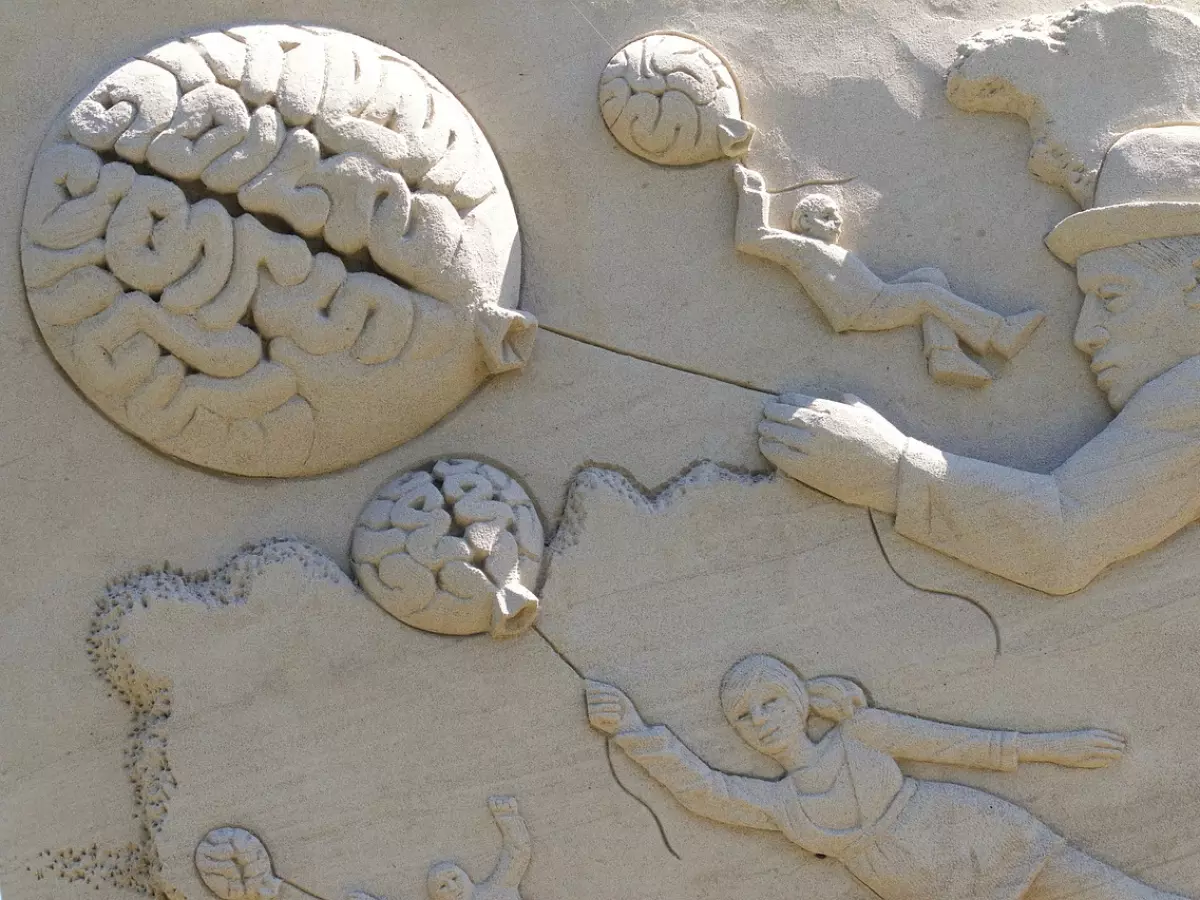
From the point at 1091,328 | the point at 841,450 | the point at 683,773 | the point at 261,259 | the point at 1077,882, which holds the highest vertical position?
the point at 261,259

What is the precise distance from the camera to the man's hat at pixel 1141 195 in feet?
13.1

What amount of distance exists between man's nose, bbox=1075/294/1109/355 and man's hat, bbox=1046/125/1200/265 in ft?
0.41

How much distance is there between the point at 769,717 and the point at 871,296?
998mm

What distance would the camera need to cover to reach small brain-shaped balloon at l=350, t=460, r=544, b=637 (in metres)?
3.88

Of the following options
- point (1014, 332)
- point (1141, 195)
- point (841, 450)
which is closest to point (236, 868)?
point (841, 450)

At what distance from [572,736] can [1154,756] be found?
1.29 metres

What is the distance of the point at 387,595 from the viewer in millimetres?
3926

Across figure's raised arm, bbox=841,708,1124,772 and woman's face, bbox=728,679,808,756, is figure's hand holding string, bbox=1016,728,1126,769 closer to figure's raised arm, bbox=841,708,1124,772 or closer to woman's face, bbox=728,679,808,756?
figure's raised arm, bbox=841,708,1124,772

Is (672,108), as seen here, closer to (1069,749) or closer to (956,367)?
(956,367)

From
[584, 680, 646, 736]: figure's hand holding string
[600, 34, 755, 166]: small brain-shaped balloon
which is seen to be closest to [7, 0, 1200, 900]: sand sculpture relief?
[584, 680, 646, 736]: figure's hand holding string

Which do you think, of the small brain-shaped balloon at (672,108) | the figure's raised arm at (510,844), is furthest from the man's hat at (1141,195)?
the figure's raised arm at (510,844)

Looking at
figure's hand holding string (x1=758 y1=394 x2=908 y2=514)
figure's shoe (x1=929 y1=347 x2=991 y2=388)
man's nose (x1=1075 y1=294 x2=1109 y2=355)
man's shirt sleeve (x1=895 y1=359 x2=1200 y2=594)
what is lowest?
man's shirt sleeve (x1=895 y1=359 x2=1200 y2=594)

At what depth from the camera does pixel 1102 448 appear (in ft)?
→ 13.0

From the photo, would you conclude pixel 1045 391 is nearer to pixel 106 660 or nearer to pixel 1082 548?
pixel 1082 548
